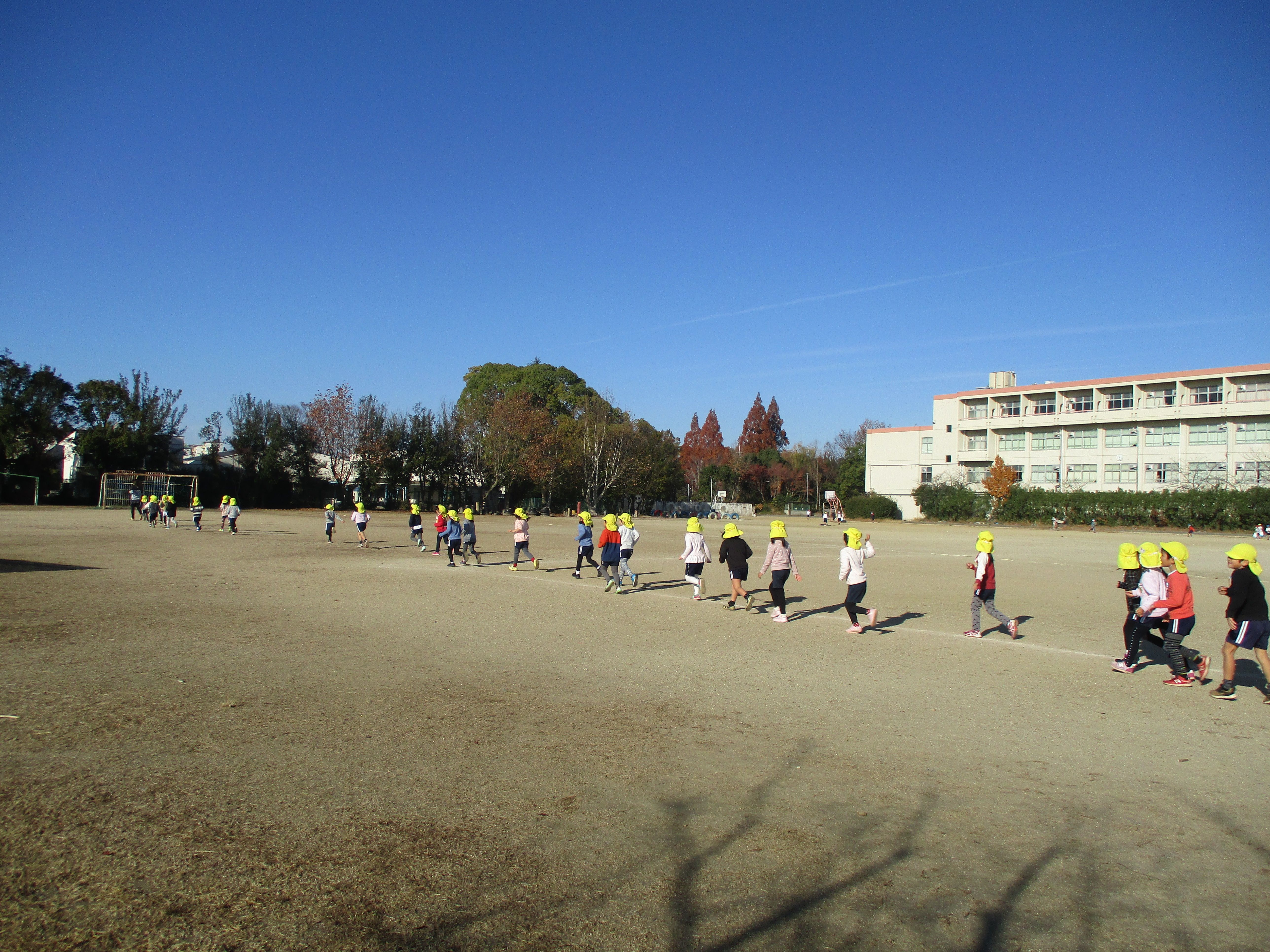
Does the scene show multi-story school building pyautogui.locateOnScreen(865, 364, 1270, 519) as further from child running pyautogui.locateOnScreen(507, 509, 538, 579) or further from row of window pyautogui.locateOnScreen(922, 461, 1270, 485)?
child running pyautogui.locateOnScreen(507, 509, 538, 579)

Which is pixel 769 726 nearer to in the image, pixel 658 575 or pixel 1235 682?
pixel 1235 682

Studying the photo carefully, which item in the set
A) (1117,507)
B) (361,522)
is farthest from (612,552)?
(1117,507)

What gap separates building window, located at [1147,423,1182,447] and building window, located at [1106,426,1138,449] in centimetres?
87

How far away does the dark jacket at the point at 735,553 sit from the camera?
13.3m

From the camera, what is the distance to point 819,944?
3.36m

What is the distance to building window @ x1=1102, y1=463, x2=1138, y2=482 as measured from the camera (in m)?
64.3

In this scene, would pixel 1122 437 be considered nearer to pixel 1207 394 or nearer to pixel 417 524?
pixel 1207 394

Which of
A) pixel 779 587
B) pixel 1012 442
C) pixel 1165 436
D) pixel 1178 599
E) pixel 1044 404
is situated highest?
pixel 1044 404

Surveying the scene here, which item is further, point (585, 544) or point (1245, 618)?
point (585, 544)

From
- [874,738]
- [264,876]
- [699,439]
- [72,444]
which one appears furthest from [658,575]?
[699,439]

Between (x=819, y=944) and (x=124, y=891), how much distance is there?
3.07m

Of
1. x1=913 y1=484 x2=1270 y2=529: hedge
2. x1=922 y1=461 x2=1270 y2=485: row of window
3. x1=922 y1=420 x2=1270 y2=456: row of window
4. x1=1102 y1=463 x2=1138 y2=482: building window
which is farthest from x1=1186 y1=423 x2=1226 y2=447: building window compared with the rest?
x1=913 y1=484 x2=1270 y2=529: hedge

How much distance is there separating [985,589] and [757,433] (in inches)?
4026

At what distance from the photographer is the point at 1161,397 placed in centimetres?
6412
